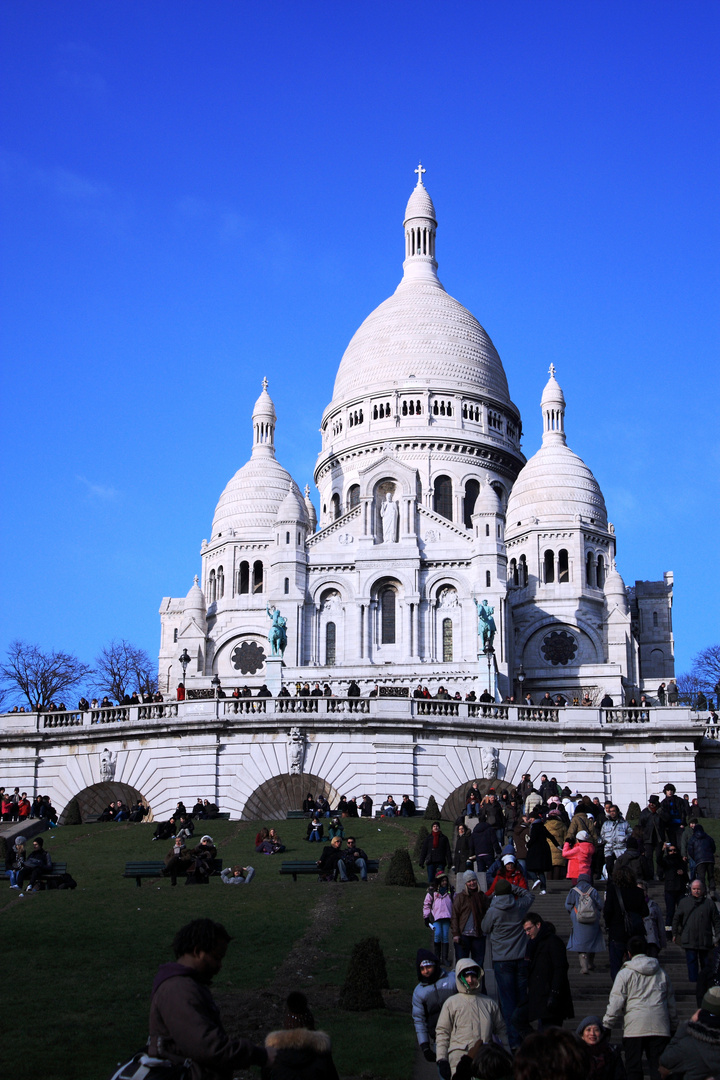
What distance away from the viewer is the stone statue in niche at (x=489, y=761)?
1661 inches

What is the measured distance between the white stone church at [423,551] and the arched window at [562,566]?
9cm

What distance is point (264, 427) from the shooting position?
98125 millimetres

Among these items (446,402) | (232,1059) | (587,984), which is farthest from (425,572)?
(232,1059)

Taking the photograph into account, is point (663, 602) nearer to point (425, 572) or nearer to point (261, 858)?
point (425, 572)

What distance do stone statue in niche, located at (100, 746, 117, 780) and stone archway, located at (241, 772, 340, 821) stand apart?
4515 mm

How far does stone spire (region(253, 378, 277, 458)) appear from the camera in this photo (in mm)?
97250

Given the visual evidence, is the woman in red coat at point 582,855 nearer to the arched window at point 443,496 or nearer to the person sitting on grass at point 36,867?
the person sitting on grass at point 36,867

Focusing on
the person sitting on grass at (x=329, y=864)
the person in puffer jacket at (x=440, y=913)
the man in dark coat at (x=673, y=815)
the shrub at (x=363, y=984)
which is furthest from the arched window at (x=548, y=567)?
the shrub at (x=363, y=984)

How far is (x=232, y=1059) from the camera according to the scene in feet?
28.3

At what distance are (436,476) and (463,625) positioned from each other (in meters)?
18.3

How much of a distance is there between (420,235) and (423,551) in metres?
40.4

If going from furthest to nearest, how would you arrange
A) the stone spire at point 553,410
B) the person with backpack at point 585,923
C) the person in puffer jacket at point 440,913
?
the stone spire at point 553,410 → the person in puffer jacket at point 440,913 → the person with backpack at point 585,923

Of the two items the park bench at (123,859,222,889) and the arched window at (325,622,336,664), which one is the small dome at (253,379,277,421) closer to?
the arched window at (325,622,336,664)

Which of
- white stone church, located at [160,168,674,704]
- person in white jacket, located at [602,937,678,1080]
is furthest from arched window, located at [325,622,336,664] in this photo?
person in white jacket, located at [602,937,678,1080]
